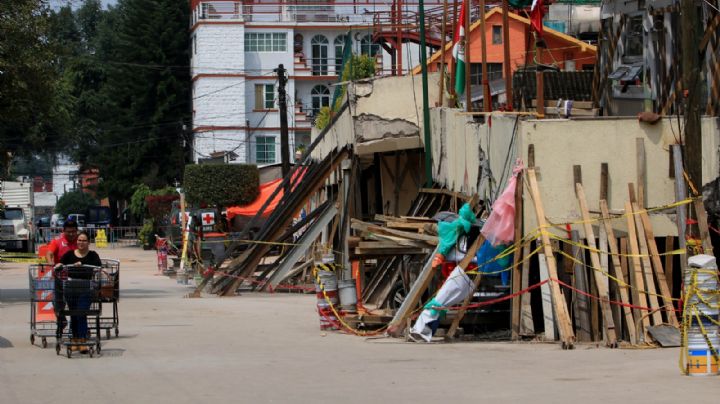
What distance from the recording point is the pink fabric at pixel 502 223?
16.5 metres

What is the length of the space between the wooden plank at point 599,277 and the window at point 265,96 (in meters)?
61.6

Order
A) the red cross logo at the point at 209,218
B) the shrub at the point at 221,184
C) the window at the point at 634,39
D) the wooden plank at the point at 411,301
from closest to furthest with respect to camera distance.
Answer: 1. the wooden plank at the point at 411,301
2. the window at the point at 634,39
3. the red cross logo at the point at 209,218
4. the shrub at the point at 221,184

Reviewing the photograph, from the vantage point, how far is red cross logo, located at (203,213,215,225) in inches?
1802

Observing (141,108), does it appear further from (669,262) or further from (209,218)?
(669,262)

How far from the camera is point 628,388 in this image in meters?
11.3

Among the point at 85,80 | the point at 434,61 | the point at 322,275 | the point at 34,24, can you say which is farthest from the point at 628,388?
the point at 85,80

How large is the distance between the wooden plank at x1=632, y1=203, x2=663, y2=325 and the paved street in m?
0.94

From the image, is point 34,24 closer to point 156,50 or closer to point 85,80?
point 156,50

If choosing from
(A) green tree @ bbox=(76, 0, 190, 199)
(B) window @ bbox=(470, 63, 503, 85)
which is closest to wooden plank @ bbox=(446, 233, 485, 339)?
(B) window @ bbox=(470, 63, 503, 85)

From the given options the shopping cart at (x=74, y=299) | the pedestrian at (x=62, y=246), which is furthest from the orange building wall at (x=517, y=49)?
the shopping cart at (x=74, y=299)

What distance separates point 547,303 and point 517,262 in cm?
81

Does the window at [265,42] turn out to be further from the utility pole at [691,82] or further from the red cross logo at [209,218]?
the utility pole at [691,82]

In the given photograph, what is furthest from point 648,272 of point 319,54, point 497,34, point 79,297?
point 319,54

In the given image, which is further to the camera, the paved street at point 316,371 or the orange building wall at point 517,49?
the orange building wall at point 517,49
